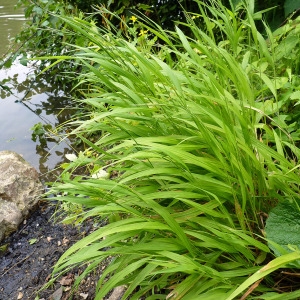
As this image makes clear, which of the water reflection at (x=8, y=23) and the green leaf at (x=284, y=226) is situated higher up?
the water reflection at (x=8, y=23)

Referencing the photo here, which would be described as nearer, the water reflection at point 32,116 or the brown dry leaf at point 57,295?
the brown dry leaf at point 57,295

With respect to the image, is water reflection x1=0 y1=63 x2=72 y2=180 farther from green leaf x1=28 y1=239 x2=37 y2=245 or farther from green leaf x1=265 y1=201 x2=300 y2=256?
green leaf x1=265 y1=201 x2=300 y2=256

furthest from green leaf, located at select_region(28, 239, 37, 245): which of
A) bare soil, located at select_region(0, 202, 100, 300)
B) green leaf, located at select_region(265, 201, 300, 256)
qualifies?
green leaf, located at select_region(265, 201, 300, 256)

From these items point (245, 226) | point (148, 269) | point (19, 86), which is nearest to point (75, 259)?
point (148, 269)

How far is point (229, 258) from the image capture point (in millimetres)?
1241

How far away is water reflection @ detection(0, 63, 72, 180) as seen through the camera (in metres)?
3.62

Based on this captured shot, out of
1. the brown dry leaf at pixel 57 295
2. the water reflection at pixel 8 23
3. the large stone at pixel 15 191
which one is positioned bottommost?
the brown dry leaf at pixel 57 295

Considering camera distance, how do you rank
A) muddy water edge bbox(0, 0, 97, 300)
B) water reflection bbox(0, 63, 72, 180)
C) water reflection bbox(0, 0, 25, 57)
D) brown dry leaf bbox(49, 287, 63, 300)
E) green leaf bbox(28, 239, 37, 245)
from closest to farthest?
brown dry leaf bbox(49, 287, 63, 300) < muddy water edge bbox(0, 0, 97, 300) < green leaf bbox(28, 239, 37, 245) < water reflection bbox(0, 63, 72, 180) < water reflection bbox(0, 0, 25, 57)

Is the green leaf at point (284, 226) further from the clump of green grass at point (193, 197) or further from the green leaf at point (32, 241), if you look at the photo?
the green leaf at point (32, 241)

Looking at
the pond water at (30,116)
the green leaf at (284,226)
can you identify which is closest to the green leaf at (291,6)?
the green leaf at (284,226)

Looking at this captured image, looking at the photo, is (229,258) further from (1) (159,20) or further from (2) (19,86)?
(2) (19,86)

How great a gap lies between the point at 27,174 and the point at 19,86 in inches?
87.0

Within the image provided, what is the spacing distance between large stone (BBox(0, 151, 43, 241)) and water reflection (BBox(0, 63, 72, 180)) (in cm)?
27

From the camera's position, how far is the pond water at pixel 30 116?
363 centimetres
